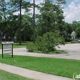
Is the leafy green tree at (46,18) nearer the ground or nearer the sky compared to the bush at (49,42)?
nearer the sky

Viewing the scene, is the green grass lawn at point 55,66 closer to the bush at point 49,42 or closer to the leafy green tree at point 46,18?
the bush at point 49,42

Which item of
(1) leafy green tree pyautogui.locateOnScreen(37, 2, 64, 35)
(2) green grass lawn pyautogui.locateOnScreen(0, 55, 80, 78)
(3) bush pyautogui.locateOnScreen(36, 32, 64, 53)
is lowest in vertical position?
(2) green grass lawn pyautogui.locateOnScreen(0, 55, 80, 78)

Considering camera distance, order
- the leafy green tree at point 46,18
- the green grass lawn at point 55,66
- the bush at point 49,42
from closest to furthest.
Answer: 1. the green grass lawn at point 55,66
2. the bush at point 49,42
3. the leafy green tree at point 46,18

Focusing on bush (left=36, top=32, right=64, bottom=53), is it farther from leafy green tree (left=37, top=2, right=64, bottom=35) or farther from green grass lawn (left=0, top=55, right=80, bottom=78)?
leafy green tree (left=37, top=2, right=64, bottom=35)

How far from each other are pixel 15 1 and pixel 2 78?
114ft

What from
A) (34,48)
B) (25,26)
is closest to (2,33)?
(25,26)

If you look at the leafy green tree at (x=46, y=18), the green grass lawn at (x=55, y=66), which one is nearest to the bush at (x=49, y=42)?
the green grass lawn at (x=55, y=66)

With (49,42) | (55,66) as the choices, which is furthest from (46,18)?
(55,66)

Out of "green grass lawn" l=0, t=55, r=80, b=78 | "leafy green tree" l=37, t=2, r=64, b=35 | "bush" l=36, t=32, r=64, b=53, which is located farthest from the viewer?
"leafy green tree" l=37, t=2, r=64, b=35

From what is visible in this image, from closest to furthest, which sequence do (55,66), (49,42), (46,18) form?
(55,66) → (49,42) → (46,18)

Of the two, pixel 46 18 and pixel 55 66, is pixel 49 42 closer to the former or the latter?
pixel 55 66

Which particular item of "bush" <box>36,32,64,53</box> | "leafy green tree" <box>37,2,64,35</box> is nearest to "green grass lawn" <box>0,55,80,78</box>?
"bush" <box>36,32,64,53</box>

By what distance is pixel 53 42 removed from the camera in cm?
1966

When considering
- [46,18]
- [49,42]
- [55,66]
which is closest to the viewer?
[55,66]
